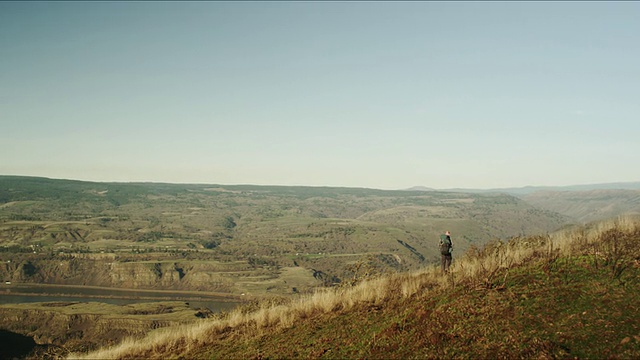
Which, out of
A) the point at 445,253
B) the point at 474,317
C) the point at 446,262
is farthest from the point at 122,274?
the point at 474,317

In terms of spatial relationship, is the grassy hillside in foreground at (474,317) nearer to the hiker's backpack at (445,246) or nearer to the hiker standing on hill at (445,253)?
the hiker standing on hill at (445,253)

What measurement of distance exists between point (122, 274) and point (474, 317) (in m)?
136

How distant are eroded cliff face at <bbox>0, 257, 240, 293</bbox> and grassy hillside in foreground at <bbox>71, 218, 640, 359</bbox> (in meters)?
110

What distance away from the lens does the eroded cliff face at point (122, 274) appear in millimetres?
125000

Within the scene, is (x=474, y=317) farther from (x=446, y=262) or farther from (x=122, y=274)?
(x=122, y=274)

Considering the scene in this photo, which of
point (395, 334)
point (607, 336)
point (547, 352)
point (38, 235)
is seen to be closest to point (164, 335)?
point (395, 334)

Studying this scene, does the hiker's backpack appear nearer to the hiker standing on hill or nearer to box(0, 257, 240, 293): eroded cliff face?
the hiker standing on hill

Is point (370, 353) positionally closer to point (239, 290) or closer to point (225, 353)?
point (225, 353)

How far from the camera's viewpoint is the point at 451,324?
10.6m

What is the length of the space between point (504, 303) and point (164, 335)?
37.5 feet

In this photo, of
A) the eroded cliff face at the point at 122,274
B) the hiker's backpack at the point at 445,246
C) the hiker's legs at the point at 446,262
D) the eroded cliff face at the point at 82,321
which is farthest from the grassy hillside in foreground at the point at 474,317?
the eroded cliff face at the point at 122,274

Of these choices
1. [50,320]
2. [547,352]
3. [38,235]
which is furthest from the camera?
[38,235]

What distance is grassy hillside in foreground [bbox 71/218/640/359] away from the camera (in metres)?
9.23

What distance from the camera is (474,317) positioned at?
10.7 m
